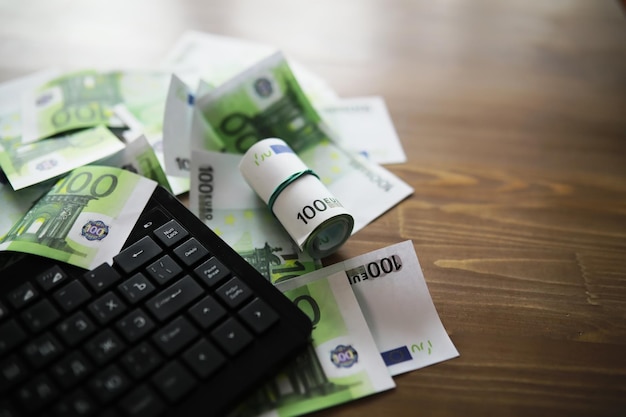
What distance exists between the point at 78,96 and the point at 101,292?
347 mm

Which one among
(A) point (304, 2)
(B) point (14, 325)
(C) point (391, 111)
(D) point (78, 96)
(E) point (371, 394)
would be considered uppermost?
(A) point (304, 2)

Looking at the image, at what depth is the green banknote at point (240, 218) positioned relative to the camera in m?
0.55

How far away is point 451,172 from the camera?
66 centimetres

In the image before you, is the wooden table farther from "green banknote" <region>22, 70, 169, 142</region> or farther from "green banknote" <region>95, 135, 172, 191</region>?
"green banknote" <region>95, 135, 172, 191</region>

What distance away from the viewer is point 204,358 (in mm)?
432

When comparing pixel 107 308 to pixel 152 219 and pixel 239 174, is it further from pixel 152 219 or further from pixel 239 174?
pixel 239 174

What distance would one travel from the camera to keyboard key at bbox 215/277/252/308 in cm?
47

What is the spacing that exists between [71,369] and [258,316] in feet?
0.46

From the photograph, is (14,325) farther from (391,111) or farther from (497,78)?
(497,78)

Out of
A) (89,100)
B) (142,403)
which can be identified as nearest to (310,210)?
(142,403)

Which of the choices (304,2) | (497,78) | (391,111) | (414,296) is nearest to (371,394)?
(414,296)

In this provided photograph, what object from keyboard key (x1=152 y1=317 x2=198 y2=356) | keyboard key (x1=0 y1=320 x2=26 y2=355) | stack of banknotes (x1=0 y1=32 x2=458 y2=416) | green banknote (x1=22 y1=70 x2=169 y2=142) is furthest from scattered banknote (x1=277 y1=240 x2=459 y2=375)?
green banknote (x1=22 y1=70 x2=169 y2=142)

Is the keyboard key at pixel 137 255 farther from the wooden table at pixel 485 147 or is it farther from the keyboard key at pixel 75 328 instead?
the wooden table at pixel 485 147

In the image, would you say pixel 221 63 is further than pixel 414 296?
Yes
